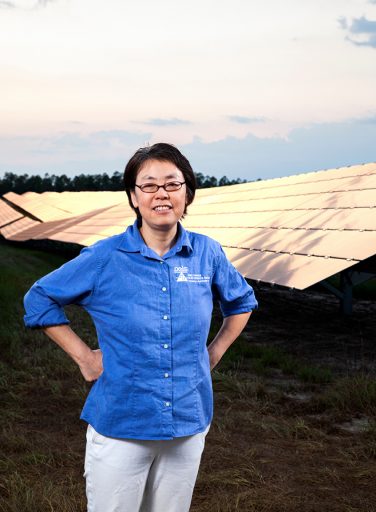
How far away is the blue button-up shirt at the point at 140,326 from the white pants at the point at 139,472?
6 cm

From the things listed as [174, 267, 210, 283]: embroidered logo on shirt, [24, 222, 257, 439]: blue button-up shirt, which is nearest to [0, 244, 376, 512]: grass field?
[24, 222, 257, 439]: blue button-up shirt

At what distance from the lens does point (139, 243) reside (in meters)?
2.83

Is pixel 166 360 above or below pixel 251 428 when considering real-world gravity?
above

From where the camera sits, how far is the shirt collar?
9.21 feet

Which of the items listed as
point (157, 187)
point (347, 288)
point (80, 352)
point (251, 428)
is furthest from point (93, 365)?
point (347, 288)

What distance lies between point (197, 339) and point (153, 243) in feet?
1.43

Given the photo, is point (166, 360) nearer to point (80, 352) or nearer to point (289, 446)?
point (80, 352)

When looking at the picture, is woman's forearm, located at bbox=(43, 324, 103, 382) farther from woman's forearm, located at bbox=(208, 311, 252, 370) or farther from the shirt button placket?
woman's forearm, located at bbox=(208, 311, 252, 370)

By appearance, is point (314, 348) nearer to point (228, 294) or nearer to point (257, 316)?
point (257, 316)

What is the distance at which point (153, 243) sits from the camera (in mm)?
2891

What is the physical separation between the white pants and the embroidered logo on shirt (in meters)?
0.63

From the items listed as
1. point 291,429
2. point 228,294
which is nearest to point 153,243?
point 228,294

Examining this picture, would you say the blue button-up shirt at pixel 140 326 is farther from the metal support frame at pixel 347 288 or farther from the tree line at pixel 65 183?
the tree line at pixel 65 183

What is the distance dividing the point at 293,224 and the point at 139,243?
11.2 m
